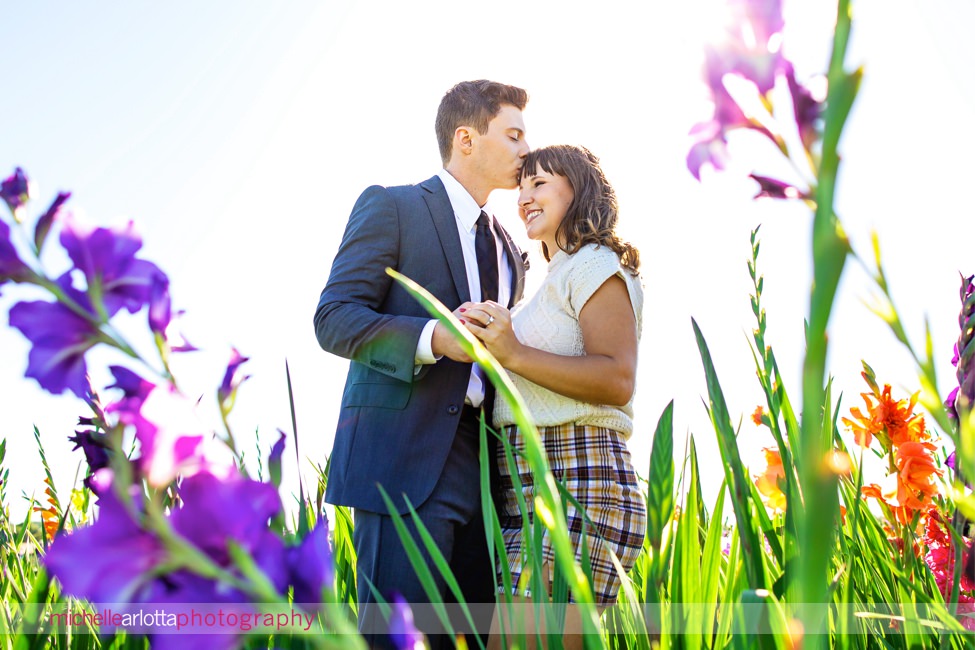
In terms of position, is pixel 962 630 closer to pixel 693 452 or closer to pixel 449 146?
pixel 693 452

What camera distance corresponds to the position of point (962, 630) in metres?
0.71

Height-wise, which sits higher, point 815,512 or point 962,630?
point 815,512

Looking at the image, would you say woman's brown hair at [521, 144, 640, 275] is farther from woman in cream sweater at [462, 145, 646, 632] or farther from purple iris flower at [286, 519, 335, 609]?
purple iris flower at [286, 519, 335, 609]

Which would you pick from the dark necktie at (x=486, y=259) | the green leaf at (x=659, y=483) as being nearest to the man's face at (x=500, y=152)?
the dark necktie at (x=486, y=259)

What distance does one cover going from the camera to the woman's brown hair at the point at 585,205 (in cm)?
236

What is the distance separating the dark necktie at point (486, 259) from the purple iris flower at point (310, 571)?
2.19 m

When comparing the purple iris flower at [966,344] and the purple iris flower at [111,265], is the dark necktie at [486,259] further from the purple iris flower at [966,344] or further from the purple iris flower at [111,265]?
the purple iris flower at [111,265]

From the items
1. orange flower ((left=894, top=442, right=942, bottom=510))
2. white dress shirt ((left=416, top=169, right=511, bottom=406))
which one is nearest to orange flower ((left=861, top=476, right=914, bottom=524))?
orange flower ((left=894, top=442, right=942, bottom=510))

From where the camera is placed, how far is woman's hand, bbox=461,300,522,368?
6.26ft

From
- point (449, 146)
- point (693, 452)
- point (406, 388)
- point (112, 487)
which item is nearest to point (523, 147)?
point (449, 146)

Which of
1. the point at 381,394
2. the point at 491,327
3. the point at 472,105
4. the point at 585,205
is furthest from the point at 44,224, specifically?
the point at 472,105

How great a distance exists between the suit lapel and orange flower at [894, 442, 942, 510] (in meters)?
1.28

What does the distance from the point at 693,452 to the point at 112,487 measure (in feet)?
2.76

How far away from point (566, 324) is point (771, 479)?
2.34 ft
